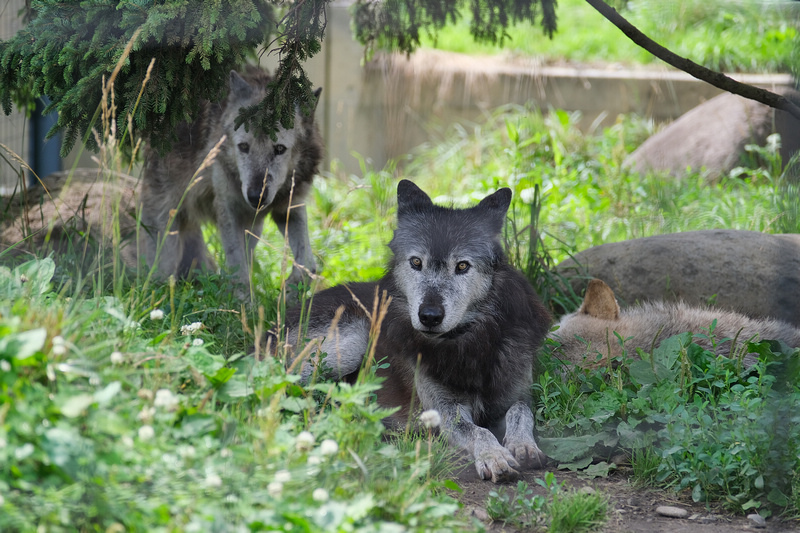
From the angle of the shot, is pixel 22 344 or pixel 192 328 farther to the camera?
pixel 192 328

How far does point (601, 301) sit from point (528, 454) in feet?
5.02

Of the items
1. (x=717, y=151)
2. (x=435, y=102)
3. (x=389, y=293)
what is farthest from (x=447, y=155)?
(x=389, y=293)

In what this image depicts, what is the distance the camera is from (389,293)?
4.21 metres

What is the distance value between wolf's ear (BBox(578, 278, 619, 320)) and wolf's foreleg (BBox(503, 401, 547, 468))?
1.07m

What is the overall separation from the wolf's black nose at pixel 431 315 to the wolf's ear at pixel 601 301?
1523mm

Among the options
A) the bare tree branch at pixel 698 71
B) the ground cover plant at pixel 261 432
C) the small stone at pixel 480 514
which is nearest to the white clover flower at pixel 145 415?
the ground cover plant at pixel 261 432

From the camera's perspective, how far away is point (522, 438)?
3.79 m

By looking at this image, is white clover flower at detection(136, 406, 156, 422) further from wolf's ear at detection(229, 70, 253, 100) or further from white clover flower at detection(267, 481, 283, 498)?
wolf's ear at detection(229, 70, 253, 100)

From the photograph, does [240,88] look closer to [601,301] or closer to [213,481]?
[601,301]

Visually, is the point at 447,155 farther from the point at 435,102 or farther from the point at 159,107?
the point at 159,107

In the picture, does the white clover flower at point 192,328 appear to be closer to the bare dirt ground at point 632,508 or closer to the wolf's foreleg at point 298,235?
the bare dirt ground at point 632,508

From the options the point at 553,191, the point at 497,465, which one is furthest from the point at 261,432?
the point at 553,191

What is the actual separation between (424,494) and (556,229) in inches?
230

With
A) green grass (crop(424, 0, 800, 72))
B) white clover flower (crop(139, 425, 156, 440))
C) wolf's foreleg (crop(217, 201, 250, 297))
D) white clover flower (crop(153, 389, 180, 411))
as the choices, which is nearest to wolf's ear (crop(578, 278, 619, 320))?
wolf's foreleg (crop(217, 201, 250, 297))
